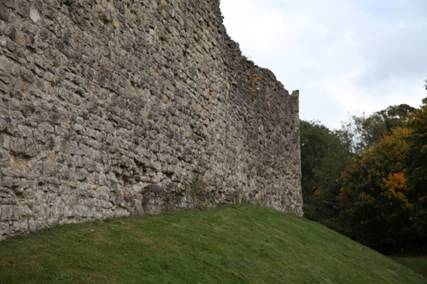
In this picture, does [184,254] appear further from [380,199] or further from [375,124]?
[375,124]

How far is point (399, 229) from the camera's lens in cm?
3428

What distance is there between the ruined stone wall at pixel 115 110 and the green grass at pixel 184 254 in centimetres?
41

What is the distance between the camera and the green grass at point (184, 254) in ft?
21.3

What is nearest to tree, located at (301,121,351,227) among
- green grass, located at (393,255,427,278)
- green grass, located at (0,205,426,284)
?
green grass, located at (393,255,427,278)

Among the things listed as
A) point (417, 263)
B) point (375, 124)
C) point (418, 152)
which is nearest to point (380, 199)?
point (417, 263)

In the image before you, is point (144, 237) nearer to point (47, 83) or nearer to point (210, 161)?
point (47, 83)

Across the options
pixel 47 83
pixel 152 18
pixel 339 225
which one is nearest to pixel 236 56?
pixel 152 18

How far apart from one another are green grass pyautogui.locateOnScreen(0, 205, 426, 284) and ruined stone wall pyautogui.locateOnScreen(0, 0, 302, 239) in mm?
410

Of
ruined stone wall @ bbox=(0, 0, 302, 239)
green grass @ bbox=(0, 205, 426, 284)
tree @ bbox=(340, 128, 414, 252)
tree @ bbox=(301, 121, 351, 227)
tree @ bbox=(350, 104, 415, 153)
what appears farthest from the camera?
tree @ bbox=(350, 104, 415, 153)

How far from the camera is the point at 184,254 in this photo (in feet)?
27.7

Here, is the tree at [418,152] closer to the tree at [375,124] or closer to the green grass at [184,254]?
the green grass at [184,254]

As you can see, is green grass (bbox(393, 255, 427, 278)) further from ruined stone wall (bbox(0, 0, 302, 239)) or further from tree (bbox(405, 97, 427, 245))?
ruined stone wall (bbox(0, 0, 302, 239))

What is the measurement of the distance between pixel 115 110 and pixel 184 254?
2569mm

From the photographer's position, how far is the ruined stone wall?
7.18m
